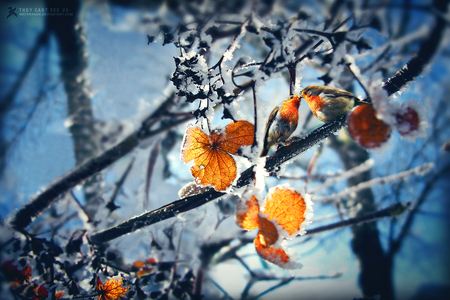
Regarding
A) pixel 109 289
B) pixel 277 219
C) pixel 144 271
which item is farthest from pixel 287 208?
pixel 144 271

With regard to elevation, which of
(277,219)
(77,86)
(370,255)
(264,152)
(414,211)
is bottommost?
(370,255)

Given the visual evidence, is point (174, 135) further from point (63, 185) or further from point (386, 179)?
point (386, 179)

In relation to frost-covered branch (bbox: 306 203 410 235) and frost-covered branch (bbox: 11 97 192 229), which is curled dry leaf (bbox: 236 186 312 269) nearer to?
frost-covered branch (bbox: 306 203 410 235)

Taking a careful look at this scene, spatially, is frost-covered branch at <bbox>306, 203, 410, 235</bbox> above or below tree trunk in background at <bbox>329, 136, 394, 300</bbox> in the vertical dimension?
above

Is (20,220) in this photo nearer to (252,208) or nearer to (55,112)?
(55,112)

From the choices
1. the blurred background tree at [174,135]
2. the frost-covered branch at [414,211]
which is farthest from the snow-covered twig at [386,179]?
the frost-covered branch at [414,211]

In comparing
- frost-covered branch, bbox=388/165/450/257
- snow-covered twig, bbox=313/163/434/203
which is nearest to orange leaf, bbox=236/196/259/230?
snow-covered twig, bbox=313/163/434/203
